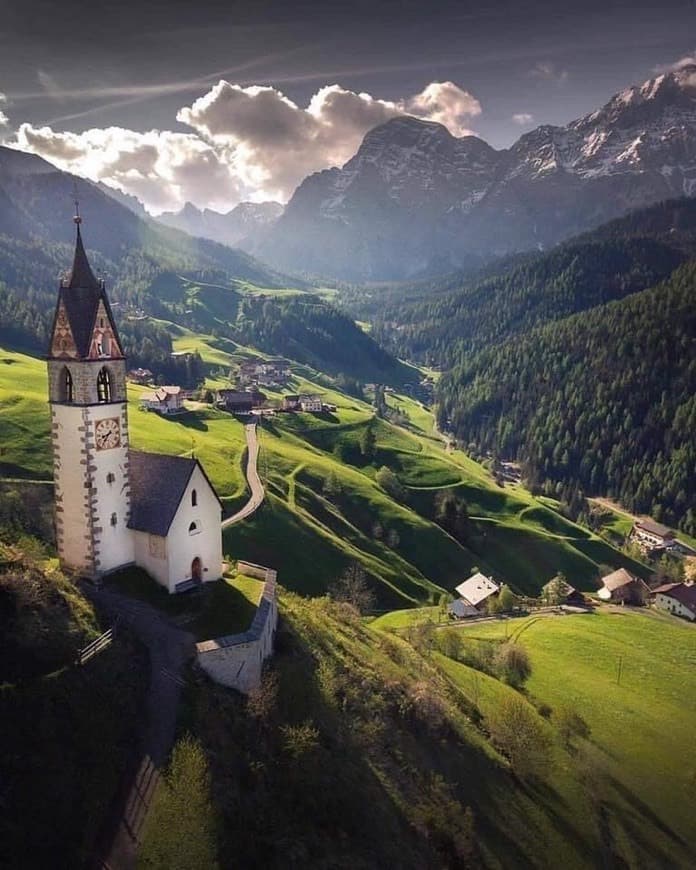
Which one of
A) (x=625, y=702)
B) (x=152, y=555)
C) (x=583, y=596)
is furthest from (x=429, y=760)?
(x=583, y=596)

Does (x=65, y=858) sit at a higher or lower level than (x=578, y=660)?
higher

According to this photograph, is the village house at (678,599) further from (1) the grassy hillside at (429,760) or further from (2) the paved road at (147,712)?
(2) the paved road at (147,712)

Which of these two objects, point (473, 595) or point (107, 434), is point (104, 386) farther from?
point (473, 595)

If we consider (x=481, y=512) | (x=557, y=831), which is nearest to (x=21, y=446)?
(x=557, y=831)

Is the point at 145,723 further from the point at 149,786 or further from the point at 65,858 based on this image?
the point at 65,858

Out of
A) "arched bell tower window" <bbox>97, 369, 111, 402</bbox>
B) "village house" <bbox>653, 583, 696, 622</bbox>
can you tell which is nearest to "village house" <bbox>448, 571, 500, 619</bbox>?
"village house" <bbox>653, 583, 696, 622</bbox>

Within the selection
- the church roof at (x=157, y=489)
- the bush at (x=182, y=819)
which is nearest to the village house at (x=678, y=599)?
the church roof at (x=157, y=489)
